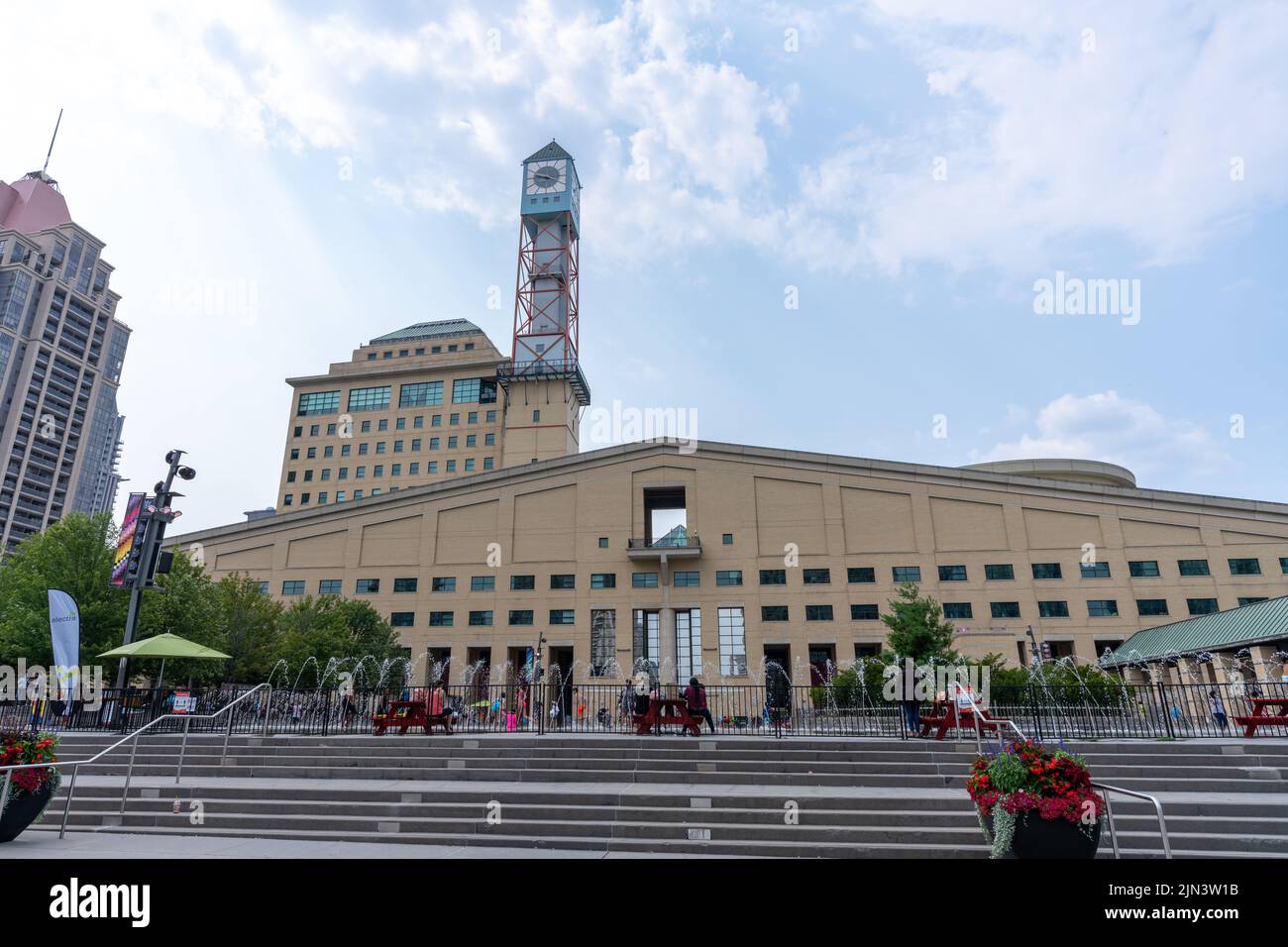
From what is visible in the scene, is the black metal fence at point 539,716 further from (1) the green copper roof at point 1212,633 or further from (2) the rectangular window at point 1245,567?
(2) the rectangular window at point 1245,567

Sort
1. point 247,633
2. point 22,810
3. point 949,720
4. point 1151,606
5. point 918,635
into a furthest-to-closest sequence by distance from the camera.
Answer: point 1151,606 → point 247,633 → point 918,635 → point 949,720 → point 22,810

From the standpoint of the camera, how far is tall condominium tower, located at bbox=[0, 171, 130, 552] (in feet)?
365

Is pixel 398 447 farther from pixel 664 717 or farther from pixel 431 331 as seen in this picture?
Result: pixel 664 717

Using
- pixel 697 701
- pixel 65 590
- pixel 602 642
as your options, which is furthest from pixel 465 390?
pixel 697 701

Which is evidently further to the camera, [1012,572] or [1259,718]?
[1012,572]

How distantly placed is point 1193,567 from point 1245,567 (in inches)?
122

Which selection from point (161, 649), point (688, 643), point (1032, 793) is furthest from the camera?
point (688, 643)

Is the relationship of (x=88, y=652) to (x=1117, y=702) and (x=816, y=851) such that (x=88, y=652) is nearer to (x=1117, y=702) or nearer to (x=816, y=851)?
(x=816, y=851)

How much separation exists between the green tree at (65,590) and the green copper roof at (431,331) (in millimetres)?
59767

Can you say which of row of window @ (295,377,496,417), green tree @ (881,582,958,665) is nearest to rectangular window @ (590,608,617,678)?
green tree @ (881,582,958,665)

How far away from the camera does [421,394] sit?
80.4 meters
